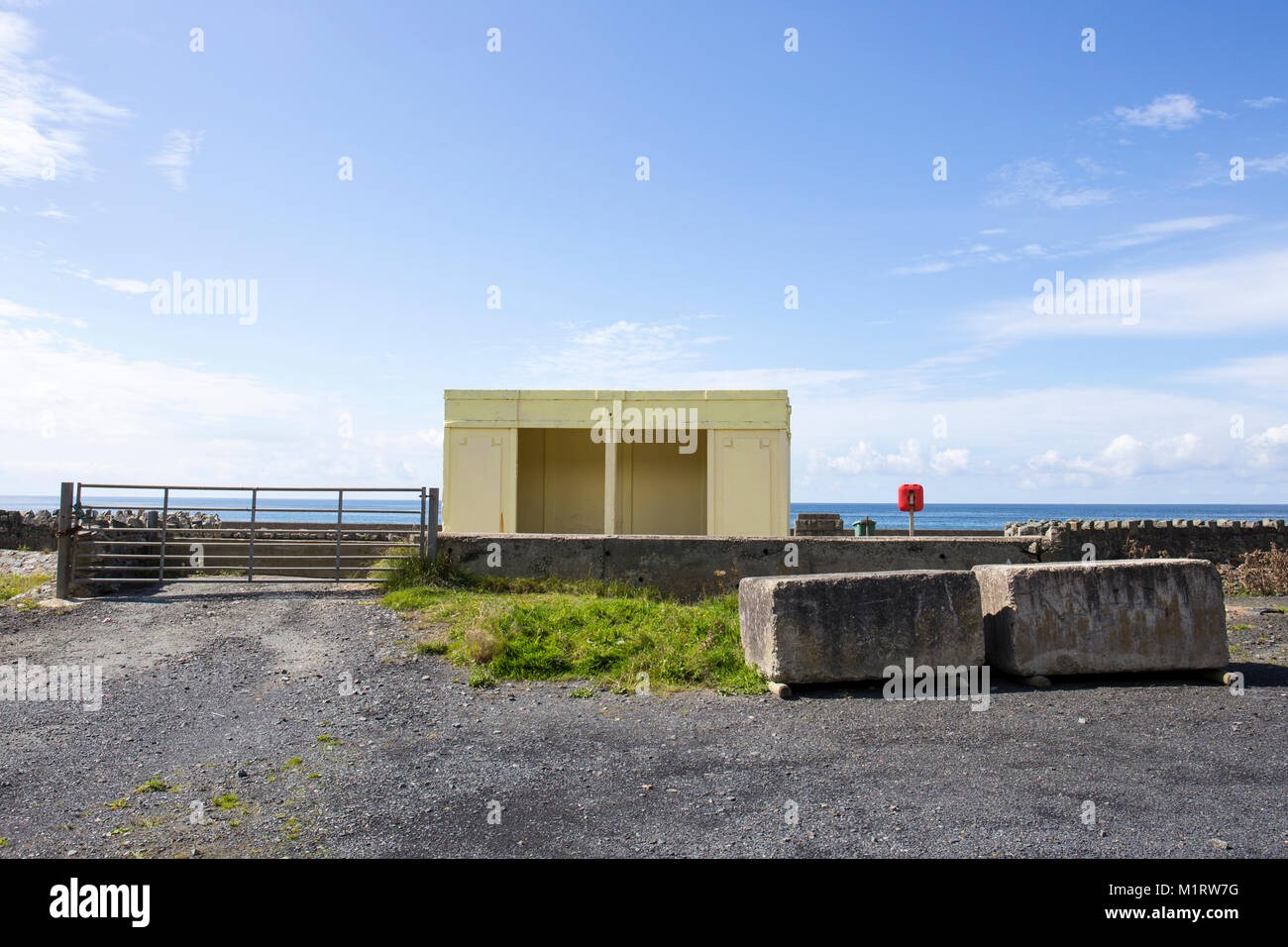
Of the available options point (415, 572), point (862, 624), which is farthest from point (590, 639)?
point (415, 572)

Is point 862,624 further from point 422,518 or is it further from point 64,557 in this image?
point 64,557

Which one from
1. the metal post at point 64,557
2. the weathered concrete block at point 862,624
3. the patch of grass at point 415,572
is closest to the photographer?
the weathered concrete block at point 862,624

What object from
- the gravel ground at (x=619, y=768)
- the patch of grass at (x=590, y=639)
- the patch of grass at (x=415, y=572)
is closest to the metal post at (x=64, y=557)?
the patch of grass at (x=415, y=572)

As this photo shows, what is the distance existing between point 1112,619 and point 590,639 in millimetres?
4438

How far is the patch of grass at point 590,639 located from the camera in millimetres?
7281

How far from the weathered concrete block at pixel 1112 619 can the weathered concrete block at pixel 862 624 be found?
0.35m

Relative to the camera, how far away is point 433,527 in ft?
37.4

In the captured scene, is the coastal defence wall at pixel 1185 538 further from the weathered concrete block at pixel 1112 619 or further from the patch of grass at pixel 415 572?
the patch of grass at pixel 415 572

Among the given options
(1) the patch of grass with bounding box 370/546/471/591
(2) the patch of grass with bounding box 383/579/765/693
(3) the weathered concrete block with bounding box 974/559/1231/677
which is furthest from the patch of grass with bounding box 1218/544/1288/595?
(1) the patch of grass with bounding box 370/546/471/591

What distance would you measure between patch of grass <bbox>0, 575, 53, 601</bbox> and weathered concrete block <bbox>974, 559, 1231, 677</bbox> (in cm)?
1236

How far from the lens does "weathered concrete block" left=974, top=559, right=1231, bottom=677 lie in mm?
6957
